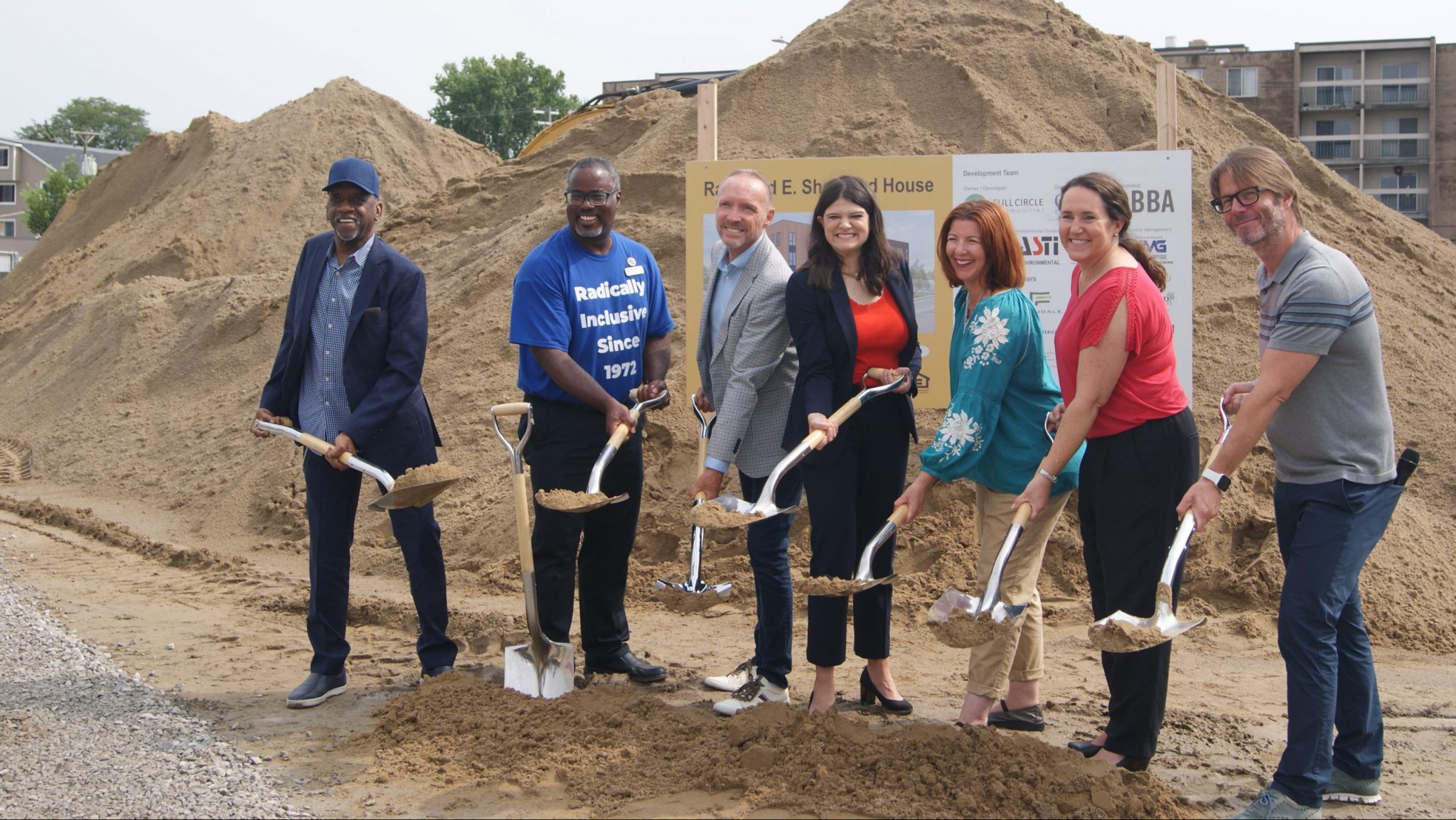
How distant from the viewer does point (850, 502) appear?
450 cm

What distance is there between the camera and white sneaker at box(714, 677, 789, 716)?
4.71 m

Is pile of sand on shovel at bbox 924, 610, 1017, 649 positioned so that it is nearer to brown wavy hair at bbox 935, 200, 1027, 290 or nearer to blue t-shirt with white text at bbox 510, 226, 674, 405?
brown wavy hair at bbox 935, 200, 1027, 290

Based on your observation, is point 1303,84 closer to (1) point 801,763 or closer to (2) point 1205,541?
(2) point 1205,541

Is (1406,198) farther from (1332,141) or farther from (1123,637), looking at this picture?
(1123,637)

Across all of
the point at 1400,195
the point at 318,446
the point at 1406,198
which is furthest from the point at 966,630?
the point at 1406,198

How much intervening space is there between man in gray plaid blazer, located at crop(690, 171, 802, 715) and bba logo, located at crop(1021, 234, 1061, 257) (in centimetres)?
302

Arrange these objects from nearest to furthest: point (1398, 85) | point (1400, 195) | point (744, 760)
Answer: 1. point (744, 760)
2. point (1400, 195)
3. point (1398, 85)

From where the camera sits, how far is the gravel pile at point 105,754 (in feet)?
12.6

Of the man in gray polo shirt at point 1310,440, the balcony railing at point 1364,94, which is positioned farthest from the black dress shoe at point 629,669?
the balcony railing at point 1364,94

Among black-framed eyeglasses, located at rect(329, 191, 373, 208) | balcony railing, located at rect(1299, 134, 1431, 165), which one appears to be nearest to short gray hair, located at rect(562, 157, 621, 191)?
black-framed eyeglasses, located at rect(329, 191, 373, 208)

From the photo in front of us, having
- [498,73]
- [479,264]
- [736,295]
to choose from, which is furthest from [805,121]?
[498,73]

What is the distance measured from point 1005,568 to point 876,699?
3.18 ft

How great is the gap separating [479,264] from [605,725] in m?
7.88

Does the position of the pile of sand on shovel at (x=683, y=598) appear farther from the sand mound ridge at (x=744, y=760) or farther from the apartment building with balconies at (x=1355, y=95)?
the apartment building with balconies at (x=1355, y=95)
